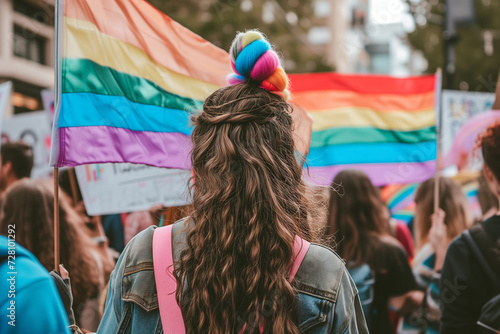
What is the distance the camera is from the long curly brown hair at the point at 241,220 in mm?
1608

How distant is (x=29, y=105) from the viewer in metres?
13.8

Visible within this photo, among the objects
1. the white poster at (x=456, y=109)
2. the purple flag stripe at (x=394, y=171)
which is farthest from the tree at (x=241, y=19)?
the purple flag stripe at (x=394, y=171)

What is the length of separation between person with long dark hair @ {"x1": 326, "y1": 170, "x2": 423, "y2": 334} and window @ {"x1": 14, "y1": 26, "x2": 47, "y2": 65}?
10.5 meters

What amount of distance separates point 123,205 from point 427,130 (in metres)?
2.73

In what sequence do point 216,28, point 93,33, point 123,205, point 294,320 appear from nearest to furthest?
point 294,320, point 93,33, point 123,205, point 216,28

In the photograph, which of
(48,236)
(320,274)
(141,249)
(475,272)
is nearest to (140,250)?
(141,249)

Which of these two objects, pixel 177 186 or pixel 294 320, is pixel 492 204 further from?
pixel 294 320

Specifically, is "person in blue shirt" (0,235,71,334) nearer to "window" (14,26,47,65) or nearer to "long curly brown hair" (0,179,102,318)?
"long curly brown hair" (0,179,102,318)

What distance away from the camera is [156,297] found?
167cm

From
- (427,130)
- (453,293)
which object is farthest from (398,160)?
(453,293)

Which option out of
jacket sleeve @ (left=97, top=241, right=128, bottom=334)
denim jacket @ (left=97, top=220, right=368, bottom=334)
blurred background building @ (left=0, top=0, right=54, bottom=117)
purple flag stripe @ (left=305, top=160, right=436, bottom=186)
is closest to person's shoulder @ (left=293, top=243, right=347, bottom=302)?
denim jacket @ (left=97, top=220, right=368, bottom=334)

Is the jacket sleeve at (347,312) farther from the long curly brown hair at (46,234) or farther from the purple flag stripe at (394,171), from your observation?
the purple flag stripe at (394,171)

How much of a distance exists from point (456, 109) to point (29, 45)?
1123cm

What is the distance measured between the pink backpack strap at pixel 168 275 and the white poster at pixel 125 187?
6.75 feet
